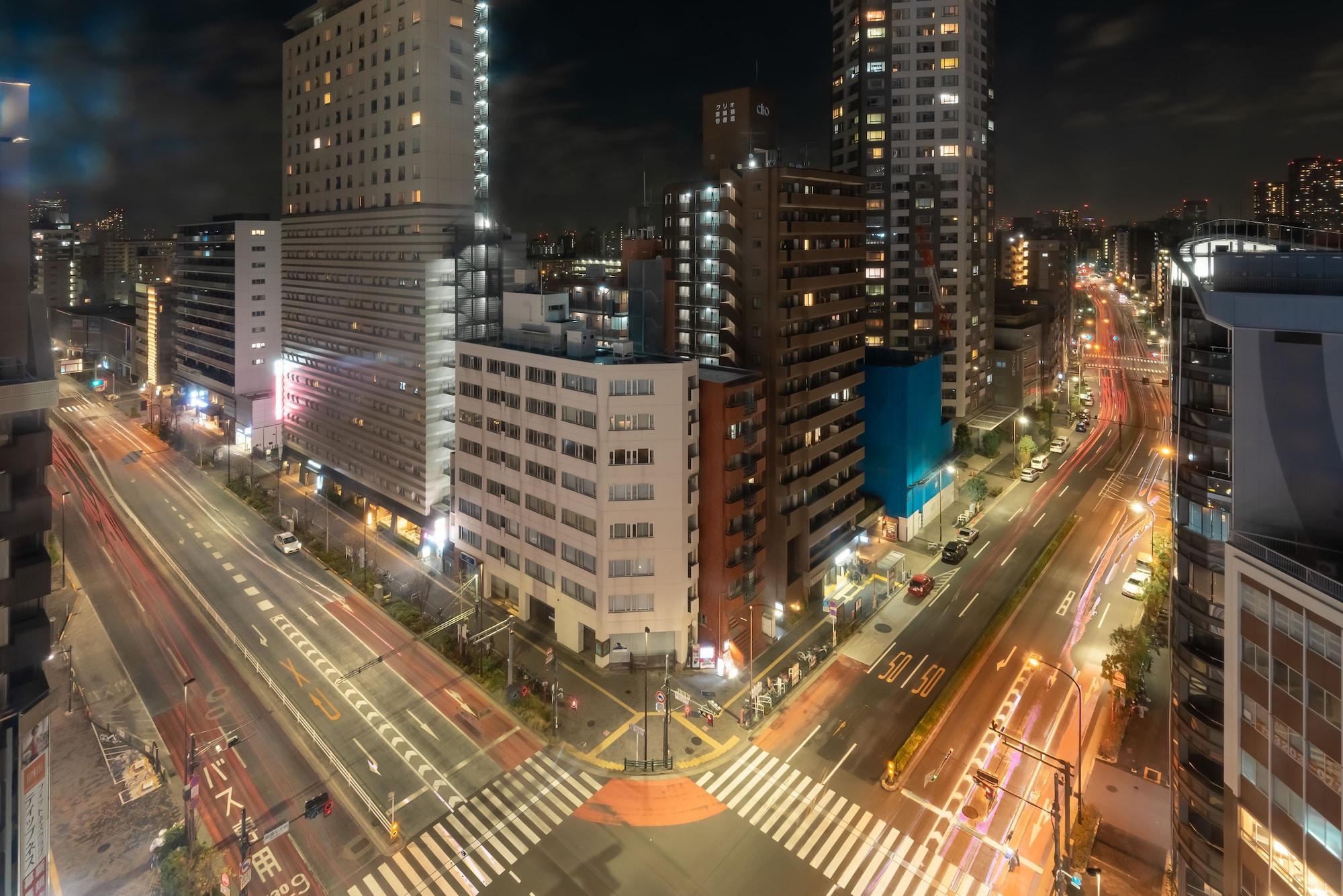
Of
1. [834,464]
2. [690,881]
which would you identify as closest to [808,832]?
[690,881]

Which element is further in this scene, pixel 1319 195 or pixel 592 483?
pixel 1319 195

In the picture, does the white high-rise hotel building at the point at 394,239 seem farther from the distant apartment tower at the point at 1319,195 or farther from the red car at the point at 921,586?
the distant apartment tower at the point at 1319,195

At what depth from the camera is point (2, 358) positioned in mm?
22141

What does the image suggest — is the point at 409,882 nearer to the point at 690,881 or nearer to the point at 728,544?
the point at 690,881

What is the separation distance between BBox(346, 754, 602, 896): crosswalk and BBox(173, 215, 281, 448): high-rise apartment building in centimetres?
7280

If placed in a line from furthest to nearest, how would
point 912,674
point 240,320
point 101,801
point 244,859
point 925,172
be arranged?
point 240,320 < point 925,172 < point 912,674 < point 101,801 < point 244,859

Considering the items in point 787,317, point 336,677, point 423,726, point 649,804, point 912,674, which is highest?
point 787,317

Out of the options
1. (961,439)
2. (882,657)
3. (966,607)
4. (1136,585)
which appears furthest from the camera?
(961,439)

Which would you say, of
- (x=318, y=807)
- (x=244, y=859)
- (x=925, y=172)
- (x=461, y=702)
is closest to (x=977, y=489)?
(x=925, y=172)

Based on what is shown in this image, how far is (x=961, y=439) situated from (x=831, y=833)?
6609 centimetres

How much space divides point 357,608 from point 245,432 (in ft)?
176

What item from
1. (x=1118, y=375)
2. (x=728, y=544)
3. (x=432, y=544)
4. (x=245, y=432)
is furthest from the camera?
(x=1118, y=375)

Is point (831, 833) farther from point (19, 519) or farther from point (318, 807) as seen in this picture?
point (19, 519)

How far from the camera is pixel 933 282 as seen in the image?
89.7 meters
